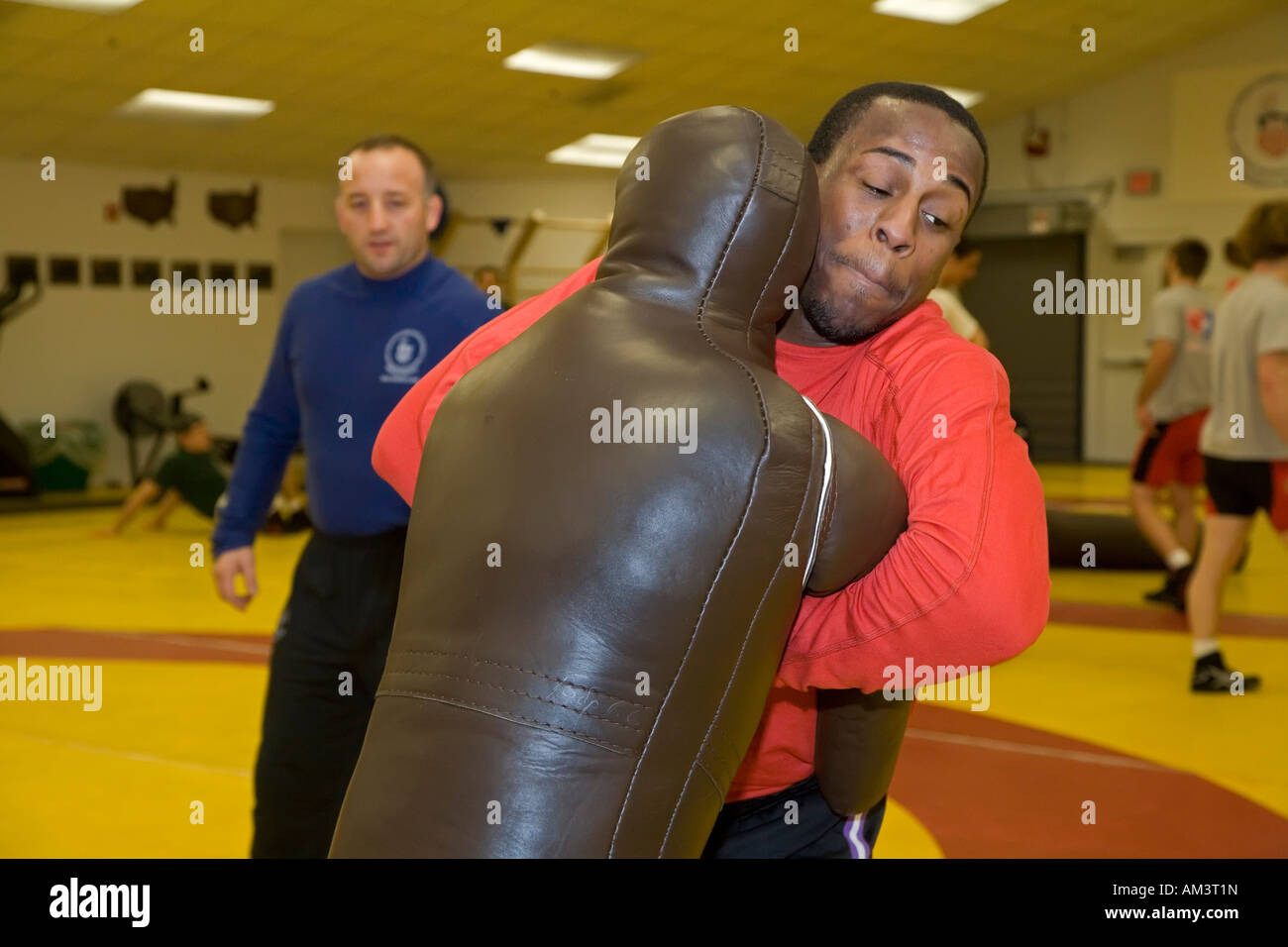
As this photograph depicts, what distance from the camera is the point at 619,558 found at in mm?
952

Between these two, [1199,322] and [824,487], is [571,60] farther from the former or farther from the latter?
[824,487]

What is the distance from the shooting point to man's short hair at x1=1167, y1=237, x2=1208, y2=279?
6574mm

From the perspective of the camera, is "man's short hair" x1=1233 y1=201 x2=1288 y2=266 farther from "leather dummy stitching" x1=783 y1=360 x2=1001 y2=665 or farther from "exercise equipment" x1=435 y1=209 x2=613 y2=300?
"exercise equipment" x1=435 y1=209 x2=613 y2=300

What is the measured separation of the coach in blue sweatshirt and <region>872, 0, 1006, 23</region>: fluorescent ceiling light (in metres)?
8.96

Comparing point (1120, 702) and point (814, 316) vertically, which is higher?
point (814, 316)

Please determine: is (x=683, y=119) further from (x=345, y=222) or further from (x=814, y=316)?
(x=345, y=222)

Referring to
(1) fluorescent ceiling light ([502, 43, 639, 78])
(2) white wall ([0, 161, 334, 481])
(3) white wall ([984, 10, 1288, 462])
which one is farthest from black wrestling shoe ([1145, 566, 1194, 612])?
(2) white wall ([0, 161, 334, 481])

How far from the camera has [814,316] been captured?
1.58 meters

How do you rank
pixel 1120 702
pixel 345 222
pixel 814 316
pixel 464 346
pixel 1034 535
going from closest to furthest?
pixel 1034 535, pixel 464 346, pixel 814 316, pixel 345 222, pixel 1120 702

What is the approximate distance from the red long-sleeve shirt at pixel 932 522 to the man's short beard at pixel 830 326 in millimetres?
46

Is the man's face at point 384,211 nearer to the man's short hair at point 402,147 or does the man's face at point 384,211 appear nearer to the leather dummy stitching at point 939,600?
the man's short hair at point 402,147

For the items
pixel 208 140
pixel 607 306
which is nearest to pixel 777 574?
pixel 607 306
